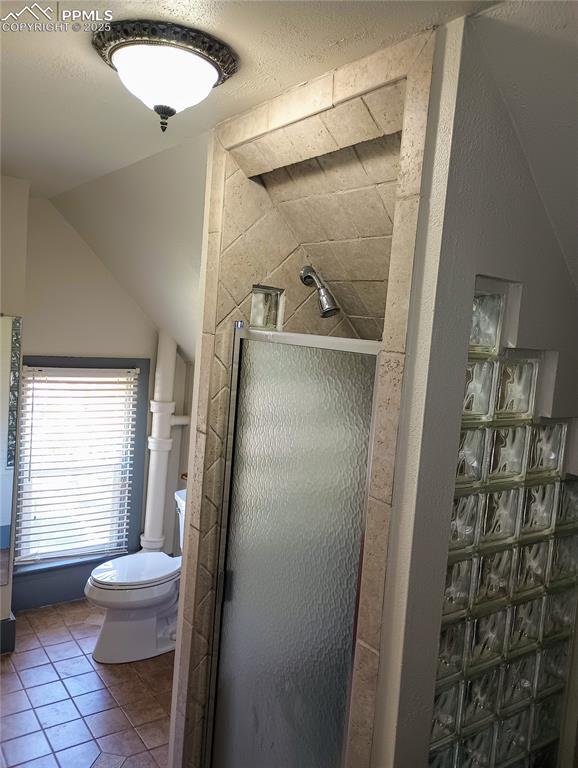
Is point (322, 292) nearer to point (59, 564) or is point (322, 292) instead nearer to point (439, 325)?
point (439, 325)

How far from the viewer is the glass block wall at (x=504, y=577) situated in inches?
58.1

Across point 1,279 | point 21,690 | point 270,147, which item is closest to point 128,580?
point 21,690

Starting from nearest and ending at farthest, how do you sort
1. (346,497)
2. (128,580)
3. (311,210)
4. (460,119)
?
(460,119) < (346,497) < (311,210) < (128,580)

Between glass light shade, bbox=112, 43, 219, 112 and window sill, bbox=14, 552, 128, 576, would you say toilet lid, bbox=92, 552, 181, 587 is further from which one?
glass light shade, bbox=112, 43, 219, 112

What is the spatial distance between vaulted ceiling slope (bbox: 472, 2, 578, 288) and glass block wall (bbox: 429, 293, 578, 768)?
0.89 feet

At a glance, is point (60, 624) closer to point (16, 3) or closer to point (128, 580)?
point (128, 580)

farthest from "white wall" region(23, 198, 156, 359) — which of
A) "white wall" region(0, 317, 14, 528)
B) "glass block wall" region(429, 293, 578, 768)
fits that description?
"glass block wall" region(429, 293, 578, 768)

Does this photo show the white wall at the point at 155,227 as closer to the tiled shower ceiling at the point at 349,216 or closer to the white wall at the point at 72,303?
the white wall at the point at 72,303

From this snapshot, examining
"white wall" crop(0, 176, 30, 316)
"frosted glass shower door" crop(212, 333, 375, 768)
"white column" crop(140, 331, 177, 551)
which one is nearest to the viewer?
"frosted glass shower door" crop(212, 333, 375, 768)

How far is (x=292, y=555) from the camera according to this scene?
5.88 ft

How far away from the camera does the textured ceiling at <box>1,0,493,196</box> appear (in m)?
1.23

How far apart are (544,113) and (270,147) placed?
0.74 metres

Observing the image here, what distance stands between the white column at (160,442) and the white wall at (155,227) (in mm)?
129

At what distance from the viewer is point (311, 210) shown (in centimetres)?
193
